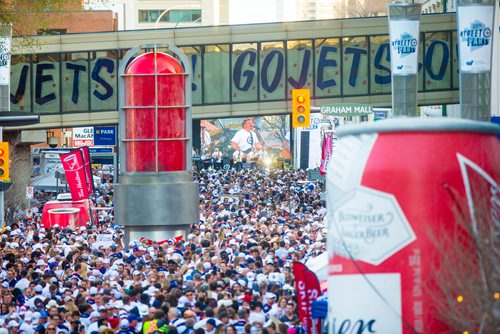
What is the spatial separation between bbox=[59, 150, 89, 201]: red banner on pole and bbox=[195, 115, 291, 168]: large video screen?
3482 inches

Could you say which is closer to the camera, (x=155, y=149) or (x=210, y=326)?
(x=210, y=326)

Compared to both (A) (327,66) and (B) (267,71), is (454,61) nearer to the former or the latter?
(A) (327,66)

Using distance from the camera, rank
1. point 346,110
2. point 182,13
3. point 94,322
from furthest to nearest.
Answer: point 182,13 → point 346,110 → point 94,322

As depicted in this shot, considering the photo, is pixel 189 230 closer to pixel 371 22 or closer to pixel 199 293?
pixel 199 293

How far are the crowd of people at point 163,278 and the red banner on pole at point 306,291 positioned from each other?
53 centimetres

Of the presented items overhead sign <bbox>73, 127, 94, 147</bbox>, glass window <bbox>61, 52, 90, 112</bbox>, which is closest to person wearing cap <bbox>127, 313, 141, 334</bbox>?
glass window <bbox>61, 52, 90, 112</bbox>

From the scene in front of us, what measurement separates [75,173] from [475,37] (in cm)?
1638

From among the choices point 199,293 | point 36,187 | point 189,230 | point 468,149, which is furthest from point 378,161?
point 36,187

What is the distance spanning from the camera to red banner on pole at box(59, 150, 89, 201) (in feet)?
130

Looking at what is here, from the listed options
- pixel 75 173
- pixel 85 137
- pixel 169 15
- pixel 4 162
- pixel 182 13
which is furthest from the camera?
pixel 169 15

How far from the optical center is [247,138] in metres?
135

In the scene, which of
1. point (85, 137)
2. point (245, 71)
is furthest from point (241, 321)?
point (85, 137)

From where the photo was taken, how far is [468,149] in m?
9.88

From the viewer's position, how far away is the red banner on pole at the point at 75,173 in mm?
39656
